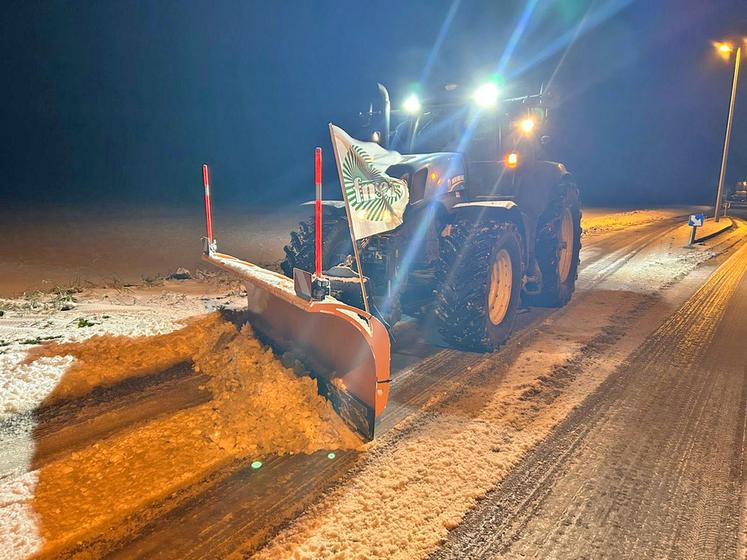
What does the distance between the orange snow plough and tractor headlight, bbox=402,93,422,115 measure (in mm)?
3026

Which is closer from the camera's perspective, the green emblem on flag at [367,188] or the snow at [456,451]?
the snow at [456,451]

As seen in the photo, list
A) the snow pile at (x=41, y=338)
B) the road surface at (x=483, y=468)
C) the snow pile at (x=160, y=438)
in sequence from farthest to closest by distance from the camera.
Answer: the snow pile at (x=41, y=338)
the snow pile at (x=160, y=438)
the road surface at (x=483, y=468)

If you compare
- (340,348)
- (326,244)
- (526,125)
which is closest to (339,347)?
(340,348)

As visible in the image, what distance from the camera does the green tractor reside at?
14.9 feet

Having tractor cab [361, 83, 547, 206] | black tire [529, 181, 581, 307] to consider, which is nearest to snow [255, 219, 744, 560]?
black tire [529, 181, 581, 307]

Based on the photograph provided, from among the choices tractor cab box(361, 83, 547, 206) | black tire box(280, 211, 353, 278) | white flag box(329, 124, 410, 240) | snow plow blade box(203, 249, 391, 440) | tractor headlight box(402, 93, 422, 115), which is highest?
tractor headlight box(402, 93, 422, 115)

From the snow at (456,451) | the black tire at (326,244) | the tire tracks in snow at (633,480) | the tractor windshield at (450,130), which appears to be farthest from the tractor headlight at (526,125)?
the tire tracks in snow at (633,480)

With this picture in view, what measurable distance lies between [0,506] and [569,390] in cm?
385

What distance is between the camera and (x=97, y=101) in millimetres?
47469

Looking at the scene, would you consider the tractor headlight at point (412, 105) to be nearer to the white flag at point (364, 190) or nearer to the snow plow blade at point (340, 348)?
the white flag at point (364, 190)

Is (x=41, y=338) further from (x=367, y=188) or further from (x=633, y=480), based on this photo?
(x=633, y=480)

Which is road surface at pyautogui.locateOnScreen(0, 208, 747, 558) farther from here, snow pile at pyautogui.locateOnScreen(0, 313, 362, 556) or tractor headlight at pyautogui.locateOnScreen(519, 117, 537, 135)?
tractor headlight at pyautogui.locateOnScreen(519, 117, 537, 135)

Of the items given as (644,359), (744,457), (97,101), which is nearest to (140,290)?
(644,359)

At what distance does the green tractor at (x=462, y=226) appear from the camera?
454 centimetres
